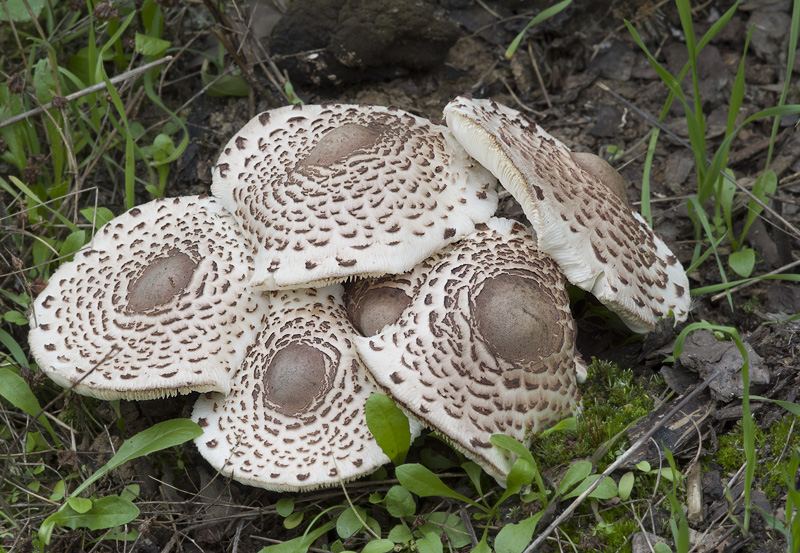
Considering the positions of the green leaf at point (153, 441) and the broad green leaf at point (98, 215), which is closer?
the green leaf at point (153, 441)

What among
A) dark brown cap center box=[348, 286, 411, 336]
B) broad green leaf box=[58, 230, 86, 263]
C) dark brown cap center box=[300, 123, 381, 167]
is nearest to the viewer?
dark brown cap center box=[348, 286, 411, 336]

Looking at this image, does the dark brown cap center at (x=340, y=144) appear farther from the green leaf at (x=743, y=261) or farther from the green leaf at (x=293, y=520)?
the green leaf at (x=743, y=261)

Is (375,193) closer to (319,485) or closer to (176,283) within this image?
(176,283)

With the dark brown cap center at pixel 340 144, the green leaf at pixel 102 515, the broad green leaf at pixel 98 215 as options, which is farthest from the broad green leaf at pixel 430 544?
the broad green leaf at pixel 98 215

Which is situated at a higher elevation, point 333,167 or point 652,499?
point 333,167

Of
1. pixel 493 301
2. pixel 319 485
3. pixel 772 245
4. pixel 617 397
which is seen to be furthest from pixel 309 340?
pixel 772 245

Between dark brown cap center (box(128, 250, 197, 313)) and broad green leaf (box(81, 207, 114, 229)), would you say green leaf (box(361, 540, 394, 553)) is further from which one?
broad green leaf (box(81, 207, 114, 229))

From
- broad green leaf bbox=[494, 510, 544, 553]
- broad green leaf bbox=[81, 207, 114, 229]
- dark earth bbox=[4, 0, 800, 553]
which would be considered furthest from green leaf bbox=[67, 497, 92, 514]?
broad green leaf bbox=[494, 510, 544, 553]
